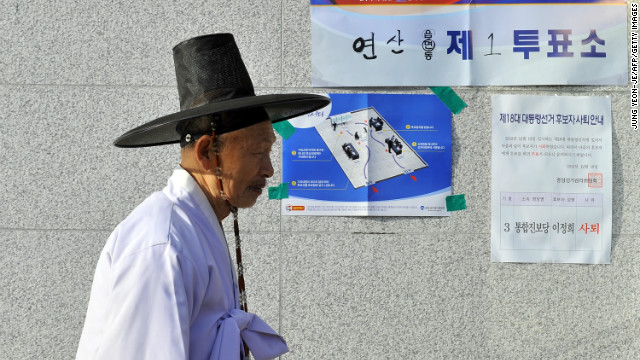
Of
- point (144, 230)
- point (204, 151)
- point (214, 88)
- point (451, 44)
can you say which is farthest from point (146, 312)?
point (451, 44)

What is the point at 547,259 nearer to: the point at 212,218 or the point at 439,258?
the point at 439,258

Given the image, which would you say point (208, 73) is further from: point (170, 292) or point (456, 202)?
point (456, 202)

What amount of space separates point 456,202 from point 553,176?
552 millimetres

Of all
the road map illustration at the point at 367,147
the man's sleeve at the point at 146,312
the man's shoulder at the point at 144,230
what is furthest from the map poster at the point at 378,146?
the man's sleeve at the point at 146,312

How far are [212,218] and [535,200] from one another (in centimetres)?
228

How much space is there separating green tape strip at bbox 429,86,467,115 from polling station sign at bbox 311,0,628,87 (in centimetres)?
3

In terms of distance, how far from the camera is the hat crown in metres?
2.41

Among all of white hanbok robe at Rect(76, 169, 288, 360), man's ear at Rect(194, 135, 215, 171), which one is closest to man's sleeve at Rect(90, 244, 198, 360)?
white hanbok robe at Rect(76, 169, 288, 360)

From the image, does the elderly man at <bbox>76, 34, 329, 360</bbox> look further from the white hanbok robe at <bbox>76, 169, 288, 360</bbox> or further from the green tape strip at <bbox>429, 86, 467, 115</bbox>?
the green tape strip at <bbox>429, 86, 467, 115</bbox>

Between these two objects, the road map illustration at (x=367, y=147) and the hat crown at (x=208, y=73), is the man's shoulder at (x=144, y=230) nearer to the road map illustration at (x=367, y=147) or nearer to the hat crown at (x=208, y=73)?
the hat crown at (x=208, y=73)

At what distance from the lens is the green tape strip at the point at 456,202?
13.3 ft

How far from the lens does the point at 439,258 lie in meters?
4.02

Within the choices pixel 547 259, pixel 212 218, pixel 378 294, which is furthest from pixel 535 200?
pixel 212 218

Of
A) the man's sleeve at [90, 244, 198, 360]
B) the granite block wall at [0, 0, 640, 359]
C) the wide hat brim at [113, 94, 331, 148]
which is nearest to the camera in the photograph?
the man's sleeve at [90, 244, 198, 360]
